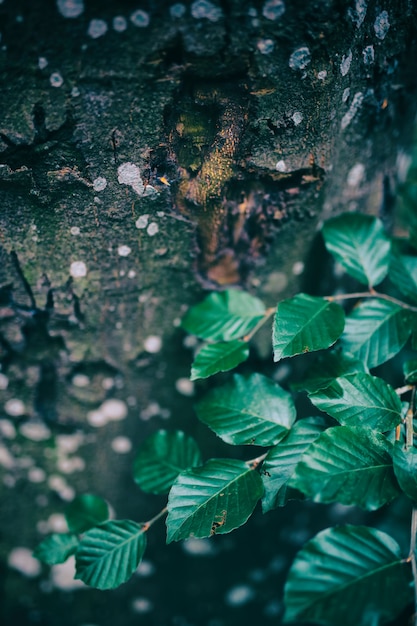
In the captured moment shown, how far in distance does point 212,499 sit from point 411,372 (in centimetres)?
35

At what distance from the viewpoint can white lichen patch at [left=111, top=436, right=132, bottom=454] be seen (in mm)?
863

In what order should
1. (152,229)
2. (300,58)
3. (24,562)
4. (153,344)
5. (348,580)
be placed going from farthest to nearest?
1. (24,562)
2. (153,344)
3. (152,229)
4. (300,58)
5. (348,580)

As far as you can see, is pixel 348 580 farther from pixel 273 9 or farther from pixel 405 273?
pixel 273 9

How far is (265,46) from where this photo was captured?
583 millimetres

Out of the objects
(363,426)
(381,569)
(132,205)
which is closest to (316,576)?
(381,569)

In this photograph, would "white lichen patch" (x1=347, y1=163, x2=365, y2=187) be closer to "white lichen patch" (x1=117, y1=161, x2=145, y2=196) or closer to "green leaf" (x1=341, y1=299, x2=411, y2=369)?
"green leaf" (x1=341, y1=299, x2=411, y2=369)

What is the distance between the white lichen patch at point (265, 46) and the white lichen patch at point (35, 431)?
0.74 m

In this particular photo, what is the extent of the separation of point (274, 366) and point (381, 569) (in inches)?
15.2

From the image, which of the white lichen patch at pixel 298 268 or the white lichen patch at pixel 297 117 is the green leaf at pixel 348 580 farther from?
the white lichen patch at pixel 297 117

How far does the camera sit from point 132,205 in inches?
26.1

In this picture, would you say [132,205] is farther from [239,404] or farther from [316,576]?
[316,576]

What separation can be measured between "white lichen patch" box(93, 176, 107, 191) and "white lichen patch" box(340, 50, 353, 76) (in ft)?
1.25

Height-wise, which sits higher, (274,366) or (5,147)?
(5,147)

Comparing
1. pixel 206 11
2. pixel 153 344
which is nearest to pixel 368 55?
pixel 206 11
